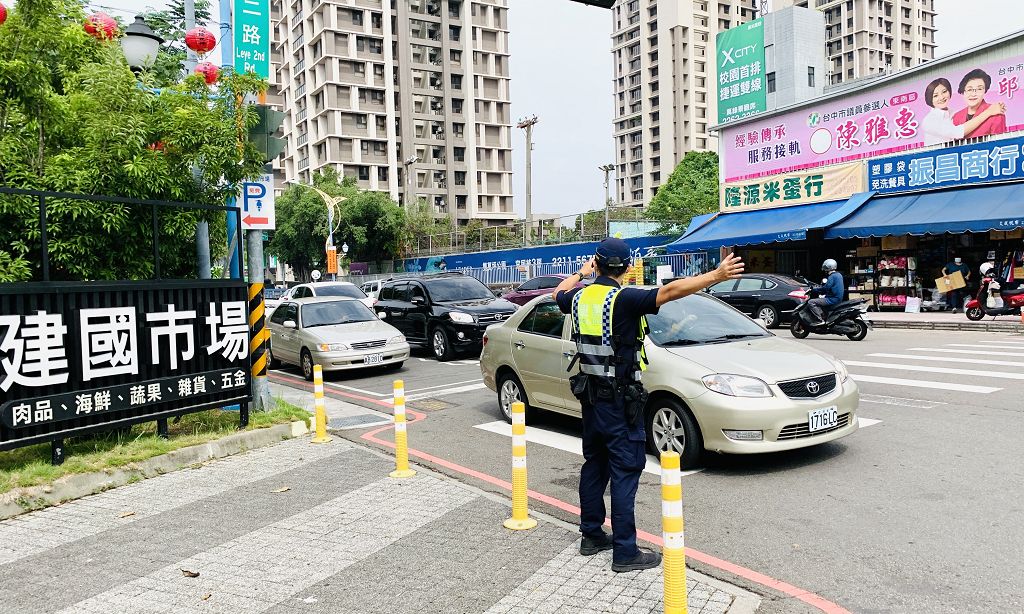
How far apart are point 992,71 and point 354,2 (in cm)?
6294

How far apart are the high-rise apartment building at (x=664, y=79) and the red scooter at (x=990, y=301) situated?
7655 centimetres

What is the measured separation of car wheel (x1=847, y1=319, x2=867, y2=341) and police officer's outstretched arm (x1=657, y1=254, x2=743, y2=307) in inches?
507

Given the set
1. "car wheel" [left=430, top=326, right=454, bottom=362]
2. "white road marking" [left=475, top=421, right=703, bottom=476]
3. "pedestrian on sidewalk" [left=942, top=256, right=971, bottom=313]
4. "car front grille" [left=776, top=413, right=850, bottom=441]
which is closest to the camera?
"car front grille" [left=776, top=413, right=850, bottom=441]

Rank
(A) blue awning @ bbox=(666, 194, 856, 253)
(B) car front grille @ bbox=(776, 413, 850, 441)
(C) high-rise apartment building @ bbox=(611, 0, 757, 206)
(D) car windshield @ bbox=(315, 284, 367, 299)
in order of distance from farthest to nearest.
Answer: (C) high-rise apartment building @ bbox=(611, 0, 757, 206), (A) blue awning @ bbox=(666, 194, 856, 253), (D) car windshield @ bbox=(315, 284, 367, 299), (B) car front grille @ bbox=(776, 413, 850, 441)

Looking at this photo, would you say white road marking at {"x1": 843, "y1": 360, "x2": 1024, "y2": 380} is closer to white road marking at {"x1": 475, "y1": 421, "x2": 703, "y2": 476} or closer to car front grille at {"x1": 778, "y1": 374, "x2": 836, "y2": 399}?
car front grille at {"x1": 778, "y1": 374, "x2": 836, "y2": 399}

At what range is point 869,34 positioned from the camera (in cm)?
10019

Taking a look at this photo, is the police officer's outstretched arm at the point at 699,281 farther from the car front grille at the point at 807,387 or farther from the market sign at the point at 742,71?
the market sign at the point at 742,71

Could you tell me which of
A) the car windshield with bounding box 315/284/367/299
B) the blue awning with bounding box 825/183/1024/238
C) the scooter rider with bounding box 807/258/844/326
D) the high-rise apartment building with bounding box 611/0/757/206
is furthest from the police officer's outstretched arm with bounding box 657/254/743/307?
the high-rise apartment building with bounding box 611/0/757/206

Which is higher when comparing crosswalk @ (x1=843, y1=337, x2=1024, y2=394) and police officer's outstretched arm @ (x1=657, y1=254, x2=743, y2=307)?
police officer's outstretched arm @ (x1=657, y1=254, x2=743, y2=307)

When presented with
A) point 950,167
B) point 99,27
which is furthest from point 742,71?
point 99,27

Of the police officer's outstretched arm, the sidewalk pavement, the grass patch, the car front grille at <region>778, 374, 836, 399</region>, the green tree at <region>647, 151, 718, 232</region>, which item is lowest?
the sidewalk pavement

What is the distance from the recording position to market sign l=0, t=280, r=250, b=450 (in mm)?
6277

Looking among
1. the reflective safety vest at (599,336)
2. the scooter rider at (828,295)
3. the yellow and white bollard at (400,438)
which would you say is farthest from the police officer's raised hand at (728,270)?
the scooter rider at (828,295)

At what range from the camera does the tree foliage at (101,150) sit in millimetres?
7160
